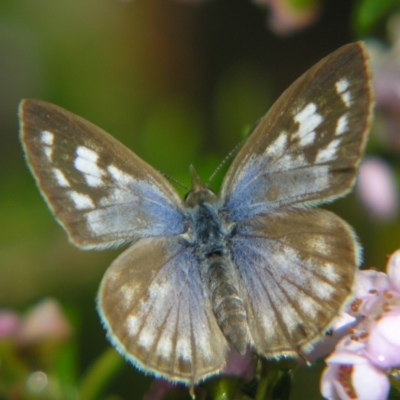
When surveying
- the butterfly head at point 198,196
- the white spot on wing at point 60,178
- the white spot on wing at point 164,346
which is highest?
the white spot on wing at point 60,178

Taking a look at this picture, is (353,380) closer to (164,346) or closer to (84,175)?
(164,346)

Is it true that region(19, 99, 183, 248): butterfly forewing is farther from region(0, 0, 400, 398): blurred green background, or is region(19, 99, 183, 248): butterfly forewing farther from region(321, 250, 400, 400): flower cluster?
region(0, 0, 400, 398): blurred green background

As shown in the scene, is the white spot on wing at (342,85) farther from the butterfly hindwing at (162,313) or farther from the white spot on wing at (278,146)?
the butterfly hindwing at (162,313)

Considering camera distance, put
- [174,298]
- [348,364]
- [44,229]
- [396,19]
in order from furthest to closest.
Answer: [44,229], [396,19], [174,298], [348,364]

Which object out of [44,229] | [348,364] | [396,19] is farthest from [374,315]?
[44,229]

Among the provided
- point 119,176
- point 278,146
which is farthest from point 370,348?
point 119,176

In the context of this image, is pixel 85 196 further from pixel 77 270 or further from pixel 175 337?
pixel 77 270

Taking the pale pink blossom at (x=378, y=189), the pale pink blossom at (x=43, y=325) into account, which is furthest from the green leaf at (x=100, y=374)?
the pale pink blossom at (x=378, y=189)

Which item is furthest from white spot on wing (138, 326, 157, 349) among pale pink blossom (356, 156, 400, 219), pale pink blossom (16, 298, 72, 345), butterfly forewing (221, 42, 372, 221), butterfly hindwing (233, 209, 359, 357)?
pale pink blossom (356, 156, 400, 219)
